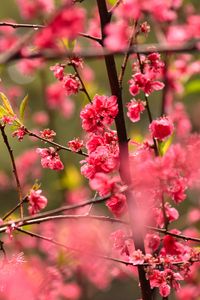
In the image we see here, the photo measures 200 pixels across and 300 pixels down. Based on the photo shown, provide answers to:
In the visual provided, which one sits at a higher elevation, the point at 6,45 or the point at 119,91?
the point at 6,45

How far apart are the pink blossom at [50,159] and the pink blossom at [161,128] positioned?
365 millimetres

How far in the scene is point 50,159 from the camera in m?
1.92

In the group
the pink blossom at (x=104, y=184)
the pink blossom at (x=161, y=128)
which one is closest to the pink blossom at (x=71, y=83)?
the pink blossom at (x=161, y=128)

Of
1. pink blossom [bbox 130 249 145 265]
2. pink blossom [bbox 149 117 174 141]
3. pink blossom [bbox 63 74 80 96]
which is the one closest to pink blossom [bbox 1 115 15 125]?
Result: pink blossom [bbox 63 74 80 96]

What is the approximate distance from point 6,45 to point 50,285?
1.40m

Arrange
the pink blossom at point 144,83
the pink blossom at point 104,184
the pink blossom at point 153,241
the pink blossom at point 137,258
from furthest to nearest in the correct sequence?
the pink blossom at point 153,241 < the pink blossom at point 144,83 < the pink blossom at point 137,258 < the pink blossom at point 104,184

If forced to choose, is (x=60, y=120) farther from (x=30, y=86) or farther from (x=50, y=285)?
(x=50, y=285)

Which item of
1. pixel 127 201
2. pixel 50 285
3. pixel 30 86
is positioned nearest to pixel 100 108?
pixel 127 201

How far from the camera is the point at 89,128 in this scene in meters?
1.85

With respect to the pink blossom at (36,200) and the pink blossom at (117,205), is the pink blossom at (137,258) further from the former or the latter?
the pink blossom at (36,200)

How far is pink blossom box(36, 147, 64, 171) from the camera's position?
1918mm

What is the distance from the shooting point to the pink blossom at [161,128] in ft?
5.80

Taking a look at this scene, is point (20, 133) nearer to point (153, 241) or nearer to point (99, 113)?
point (99, 113)

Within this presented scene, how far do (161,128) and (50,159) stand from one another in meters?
0.42
